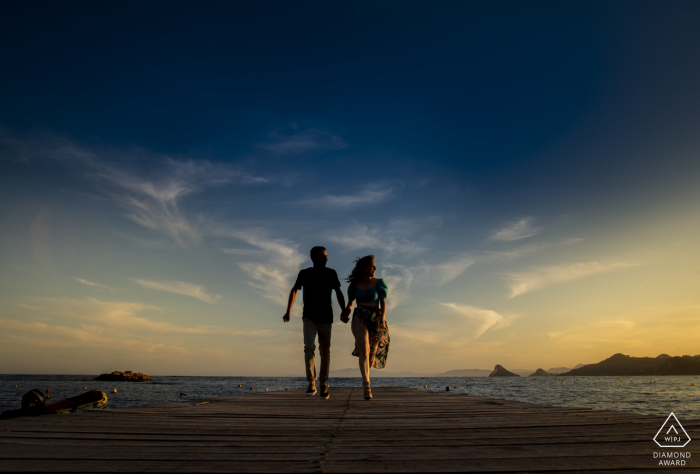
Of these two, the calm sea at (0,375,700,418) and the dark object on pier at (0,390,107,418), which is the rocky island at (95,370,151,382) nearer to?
the calm sea at (0,375,700,418)

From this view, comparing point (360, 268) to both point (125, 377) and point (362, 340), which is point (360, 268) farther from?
point (125, 377)

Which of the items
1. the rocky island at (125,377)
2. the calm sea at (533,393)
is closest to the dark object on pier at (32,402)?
the calm sea at (533,393)

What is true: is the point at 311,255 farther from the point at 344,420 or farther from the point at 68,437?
the point at 68,437

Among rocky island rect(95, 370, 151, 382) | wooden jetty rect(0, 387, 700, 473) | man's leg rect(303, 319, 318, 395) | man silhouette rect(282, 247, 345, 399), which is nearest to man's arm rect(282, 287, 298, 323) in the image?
man silhouette rect(282, 247, 345, 399)

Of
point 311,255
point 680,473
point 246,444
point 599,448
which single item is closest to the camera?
point 680,473

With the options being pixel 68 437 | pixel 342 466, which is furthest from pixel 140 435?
pixel 342 466

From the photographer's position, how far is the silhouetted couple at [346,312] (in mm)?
6758

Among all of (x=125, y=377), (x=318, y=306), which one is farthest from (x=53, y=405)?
(x=125, y=377)

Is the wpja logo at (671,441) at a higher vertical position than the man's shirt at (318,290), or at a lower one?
lower

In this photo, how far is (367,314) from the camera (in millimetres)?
6738

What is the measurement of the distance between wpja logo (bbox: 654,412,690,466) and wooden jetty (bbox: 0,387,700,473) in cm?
4

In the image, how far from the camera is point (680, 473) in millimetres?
1948

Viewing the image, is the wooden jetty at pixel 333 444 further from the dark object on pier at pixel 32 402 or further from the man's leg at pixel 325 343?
the man's leg at pixel 325 343

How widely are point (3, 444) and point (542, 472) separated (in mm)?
3517
